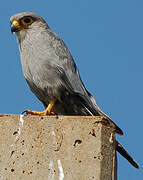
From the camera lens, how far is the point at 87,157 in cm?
510

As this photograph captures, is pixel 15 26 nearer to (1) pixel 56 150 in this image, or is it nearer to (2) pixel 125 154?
(2) pixel 125 154

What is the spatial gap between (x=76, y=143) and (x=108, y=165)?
1.43 ft

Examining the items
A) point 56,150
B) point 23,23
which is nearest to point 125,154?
point 56,150

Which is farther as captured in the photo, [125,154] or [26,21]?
[26,21]

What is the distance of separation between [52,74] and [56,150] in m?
1.95

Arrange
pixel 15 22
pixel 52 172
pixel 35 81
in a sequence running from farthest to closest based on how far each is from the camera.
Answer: pixel 15 22 < pixel 35 81 < pixel 52 172

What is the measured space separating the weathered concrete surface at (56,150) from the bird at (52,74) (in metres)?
1.30

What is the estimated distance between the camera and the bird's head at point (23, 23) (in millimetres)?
7430

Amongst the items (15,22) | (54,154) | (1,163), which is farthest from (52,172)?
(15,22)

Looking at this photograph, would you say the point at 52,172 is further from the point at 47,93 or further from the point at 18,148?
the point at 47,93

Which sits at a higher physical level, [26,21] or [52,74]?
[26,21]

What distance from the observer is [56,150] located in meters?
5.17

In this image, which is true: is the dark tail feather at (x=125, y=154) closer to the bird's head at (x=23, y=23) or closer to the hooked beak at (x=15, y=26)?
the bird's head at (x=23, y=23)

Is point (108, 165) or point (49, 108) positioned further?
point (49, 108)
